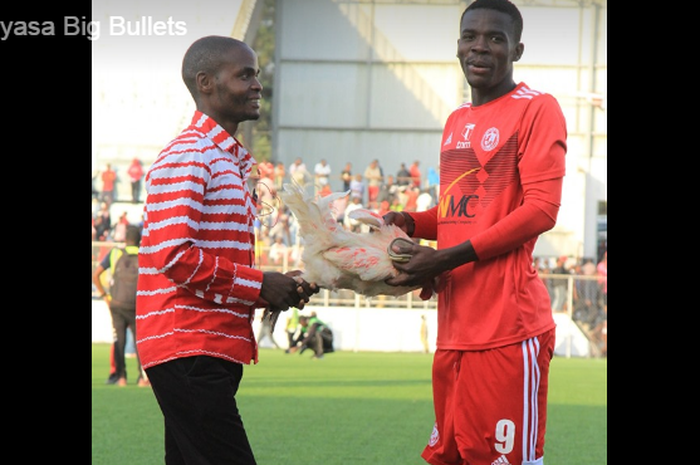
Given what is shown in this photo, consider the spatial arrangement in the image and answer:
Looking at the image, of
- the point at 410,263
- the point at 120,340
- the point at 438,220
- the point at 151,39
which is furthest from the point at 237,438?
the point at 151,39

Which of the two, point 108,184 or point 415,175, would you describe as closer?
point 108,184

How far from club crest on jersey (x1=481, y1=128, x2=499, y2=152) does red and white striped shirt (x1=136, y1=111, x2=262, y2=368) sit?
100 cm

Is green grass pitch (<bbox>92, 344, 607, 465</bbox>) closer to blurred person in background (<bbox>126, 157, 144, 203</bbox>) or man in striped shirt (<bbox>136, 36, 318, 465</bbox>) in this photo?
man in striped shirt (<bbox>136, 36, 318, 465</bbox>)

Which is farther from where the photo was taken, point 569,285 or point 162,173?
point 569,285

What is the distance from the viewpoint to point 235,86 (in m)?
4.37

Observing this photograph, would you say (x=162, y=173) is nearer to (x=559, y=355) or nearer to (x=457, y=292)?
(x=457, y=292)

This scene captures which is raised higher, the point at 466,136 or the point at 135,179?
the point at 135,179

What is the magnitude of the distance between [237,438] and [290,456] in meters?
4.36

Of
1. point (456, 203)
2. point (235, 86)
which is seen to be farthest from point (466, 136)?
point (235, 86)

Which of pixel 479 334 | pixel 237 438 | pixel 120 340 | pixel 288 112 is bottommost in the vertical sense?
pixel 120 340

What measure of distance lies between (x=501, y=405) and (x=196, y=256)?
134 centimetres

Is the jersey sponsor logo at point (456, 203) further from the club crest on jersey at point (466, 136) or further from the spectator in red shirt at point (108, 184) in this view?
the spectator in red shirt at point (108, 184)

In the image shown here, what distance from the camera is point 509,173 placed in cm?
425

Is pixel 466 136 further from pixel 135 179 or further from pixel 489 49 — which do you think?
pixel 135 179
